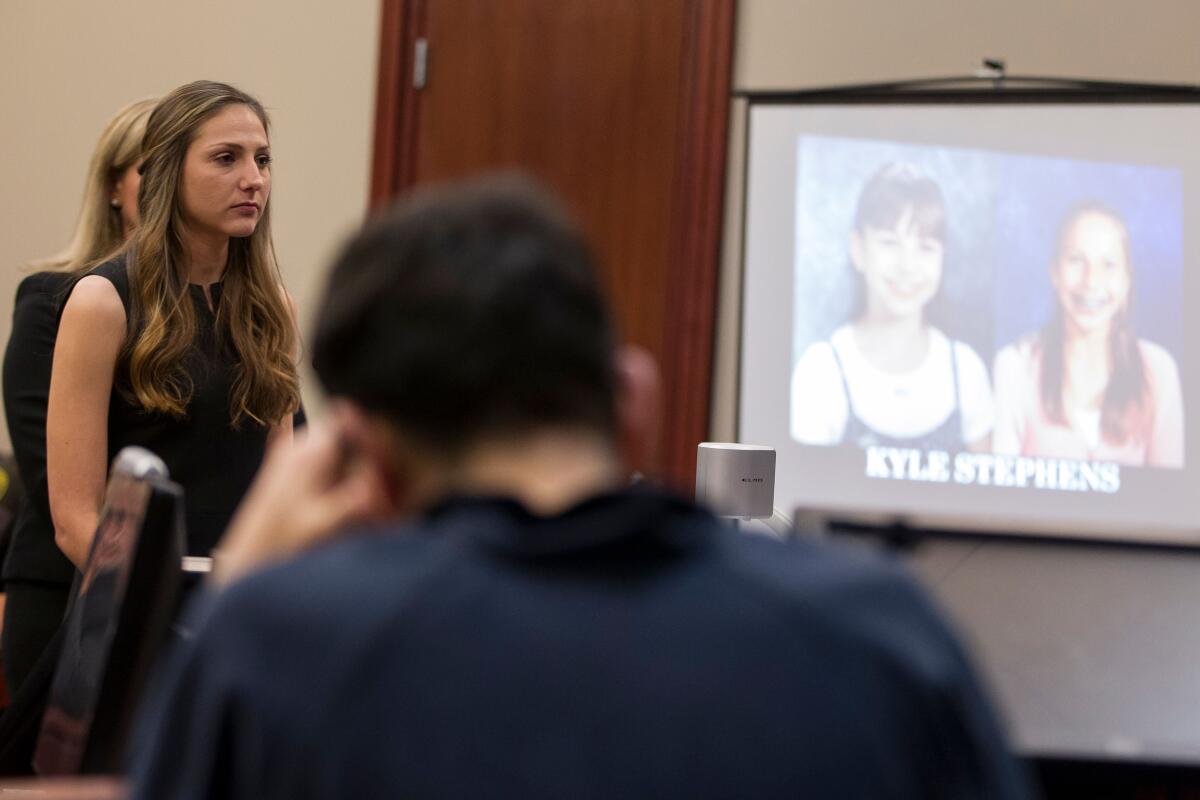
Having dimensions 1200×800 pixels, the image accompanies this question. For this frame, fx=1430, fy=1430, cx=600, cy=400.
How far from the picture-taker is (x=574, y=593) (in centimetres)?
66

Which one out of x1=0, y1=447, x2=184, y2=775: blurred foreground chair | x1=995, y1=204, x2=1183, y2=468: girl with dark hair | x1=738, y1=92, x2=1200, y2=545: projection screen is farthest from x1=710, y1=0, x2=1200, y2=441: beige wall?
x1=0, y1=447, x2=184, y2=775: blurred foreground chair

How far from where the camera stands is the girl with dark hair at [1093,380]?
4055 millimetres

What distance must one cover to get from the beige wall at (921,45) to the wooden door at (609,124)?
0.21 feet

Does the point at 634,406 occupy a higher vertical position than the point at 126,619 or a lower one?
higher

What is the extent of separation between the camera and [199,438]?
218 centimetres

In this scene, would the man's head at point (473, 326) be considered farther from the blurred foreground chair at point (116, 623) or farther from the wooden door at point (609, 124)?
the wooden door at point (609, 124)

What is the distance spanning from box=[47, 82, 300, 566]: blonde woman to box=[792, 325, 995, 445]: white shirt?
2.11 meters

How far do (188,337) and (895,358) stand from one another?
2443mm

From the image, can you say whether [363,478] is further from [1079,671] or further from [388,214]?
[1079,671]

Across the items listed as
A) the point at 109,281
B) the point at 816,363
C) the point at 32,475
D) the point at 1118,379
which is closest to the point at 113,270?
the point at 109,281

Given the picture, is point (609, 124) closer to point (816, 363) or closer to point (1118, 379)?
point (816, 363)

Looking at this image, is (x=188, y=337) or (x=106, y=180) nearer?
(x=188, y=337)

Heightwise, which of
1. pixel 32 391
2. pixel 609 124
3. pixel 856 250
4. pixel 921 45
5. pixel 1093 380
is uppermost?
pixel 921 45

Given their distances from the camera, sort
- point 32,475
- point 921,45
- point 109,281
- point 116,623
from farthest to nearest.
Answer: point 921,45 < point 32,475 < point 109,281 < point 116,623
